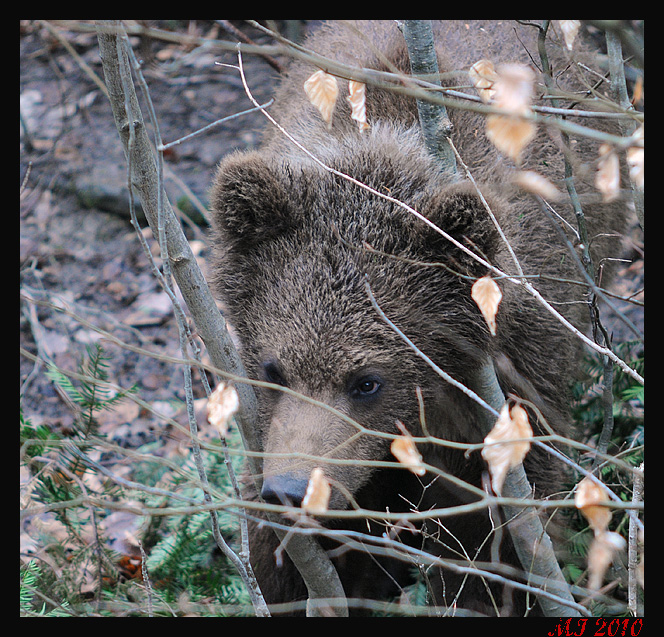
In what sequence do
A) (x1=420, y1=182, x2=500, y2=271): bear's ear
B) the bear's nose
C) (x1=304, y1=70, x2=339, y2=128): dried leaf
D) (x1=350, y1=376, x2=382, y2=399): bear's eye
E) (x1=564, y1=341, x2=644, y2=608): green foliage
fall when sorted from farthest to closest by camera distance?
(x1=564, y1=341, x2=644, y2=608): green foliage
(x1=350, y1=376, x2=382, y2=399): bear's eye
(x1=420, y1=182, x2=500, y2=271): bear's ear
the bear's nose
(x1=304, y1=70, x2=339, y2=128): dried leaf

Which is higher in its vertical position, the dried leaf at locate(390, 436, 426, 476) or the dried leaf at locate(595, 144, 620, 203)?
the dried leaf at locate(595, 144, 620, 203)

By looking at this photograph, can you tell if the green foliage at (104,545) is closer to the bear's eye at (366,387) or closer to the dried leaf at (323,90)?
the bear's eye at (366,387)

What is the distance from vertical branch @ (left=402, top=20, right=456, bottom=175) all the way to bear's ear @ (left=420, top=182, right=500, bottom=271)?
0.33 metres

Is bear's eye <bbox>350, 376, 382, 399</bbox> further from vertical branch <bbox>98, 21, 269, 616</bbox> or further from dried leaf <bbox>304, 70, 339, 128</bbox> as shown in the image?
dried leaf <bbox>304, 70, 339, 128</bbox>

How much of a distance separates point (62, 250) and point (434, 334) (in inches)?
202

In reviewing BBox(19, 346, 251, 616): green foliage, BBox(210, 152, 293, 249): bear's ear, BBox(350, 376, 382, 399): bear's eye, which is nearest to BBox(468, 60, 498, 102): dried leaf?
BBox(210, 152, 293, 249): bear's ear

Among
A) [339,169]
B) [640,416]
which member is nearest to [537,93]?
[339,169]

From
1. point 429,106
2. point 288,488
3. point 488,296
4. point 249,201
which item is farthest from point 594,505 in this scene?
point 249,201

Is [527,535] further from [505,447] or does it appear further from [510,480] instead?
[505,447]

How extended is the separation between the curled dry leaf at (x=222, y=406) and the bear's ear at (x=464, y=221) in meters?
1.15

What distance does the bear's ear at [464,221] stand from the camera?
290 cm

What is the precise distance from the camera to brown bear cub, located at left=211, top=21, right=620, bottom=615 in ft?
9.98

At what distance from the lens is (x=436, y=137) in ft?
10.6

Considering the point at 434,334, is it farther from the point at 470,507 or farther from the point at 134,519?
the point at 134,519
